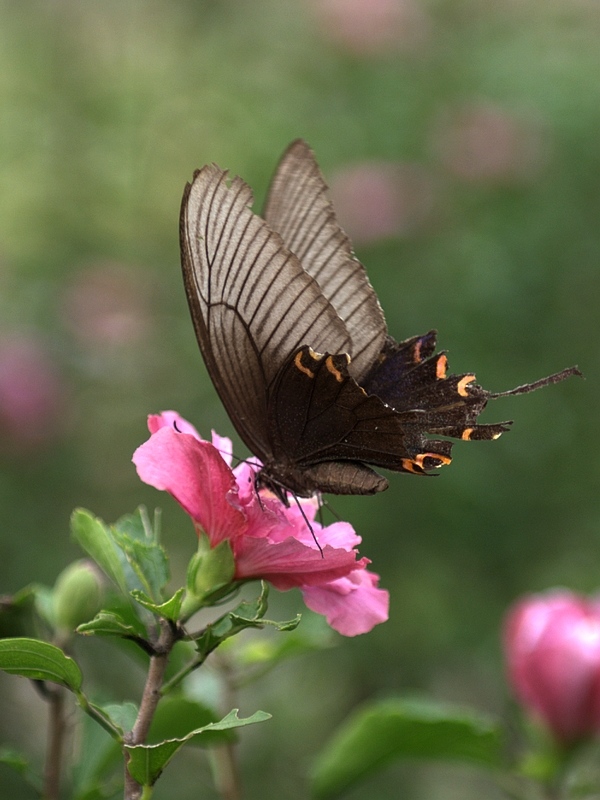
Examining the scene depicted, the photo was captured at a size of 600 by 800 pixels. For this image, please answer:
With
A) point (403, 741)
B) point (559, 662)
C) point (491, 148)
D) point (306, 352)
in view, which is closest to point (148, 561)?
point (306, 352)

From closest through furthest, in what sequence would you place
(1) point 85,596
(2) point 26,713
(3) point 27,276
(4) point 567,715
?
(1) point 85,596, (4) point 567,715, (2) point 26,713, (3) point 27,276

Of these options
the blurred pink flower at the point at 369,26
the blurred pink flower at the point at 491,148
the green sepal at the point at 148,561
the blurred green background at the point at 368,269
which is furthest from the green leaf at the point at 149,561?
the blurred pink flower at the point at 369,26

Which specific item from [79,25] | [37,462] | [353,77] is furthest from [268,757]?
[79,25]

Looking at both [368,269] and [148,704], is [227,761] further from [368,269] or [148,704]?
[368,269]

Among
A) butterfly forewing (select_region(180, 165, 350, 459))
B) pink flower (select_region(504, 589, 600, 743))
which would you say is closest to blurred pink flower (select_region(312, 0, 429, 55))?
pink flower (select_region(504, 589, 600, 743))

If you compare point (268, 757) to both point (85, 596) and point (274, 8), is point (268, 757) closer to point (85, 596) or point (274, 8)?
point (85, 596)

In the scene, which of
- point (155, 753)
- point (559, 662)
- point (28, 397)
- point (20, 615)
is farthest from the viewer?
point (28, 397)
